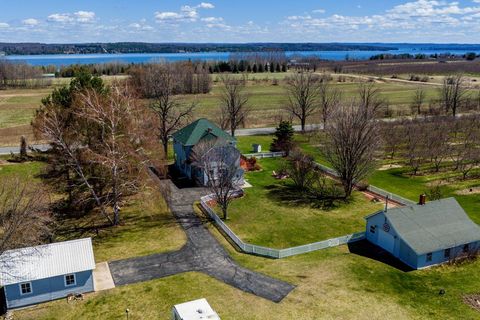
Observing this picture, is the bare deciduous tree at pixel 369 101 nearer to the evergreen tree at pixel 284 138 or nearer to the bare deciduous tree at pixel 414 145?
the bare deciduous tree at pixel 414 145

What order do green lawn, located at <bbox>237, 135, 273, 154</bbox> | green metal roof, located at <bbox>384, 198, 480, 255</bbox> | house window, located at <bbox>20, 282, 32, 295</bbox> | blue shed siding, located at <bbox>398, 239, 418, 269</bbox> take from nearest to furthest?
house window, located at <bbox>20, 282, 32, 295</bbox> < blue shed siding, located at <bbox>398, 239, 418, 269</bbox> < green metal roof, located at <bbox>384, 198, 480, 255</bbox> < green lawn, located at <bbox>237, 135, 273, 154</bbox>

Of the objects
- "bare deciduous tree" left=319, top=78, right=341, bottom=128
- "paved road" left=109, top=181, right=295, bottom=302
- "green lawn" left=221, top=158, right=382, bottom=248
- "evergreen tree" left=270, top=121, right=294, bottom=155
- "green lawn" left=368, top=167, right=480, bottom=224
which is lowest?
"paved road" left=109, top=181, right=295, bottom=302

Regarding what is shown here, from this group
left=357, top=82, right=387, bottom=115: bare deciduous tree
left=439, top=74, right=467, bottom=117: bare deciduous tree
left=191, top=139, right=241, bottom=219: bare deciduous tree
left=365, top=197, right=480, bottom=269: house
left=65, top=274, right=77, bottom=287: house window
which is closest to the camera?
left=65, top=274, right=77, bottom=287: house window

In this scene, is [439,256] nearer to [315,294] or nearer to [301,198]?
[315,294]

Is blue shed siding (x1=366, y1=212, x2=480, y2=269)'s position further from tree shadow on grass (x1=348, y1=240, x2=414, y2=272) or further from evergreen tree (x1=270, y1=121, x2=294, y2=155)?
evergreen tree (x1=270, y1=121, x2=294, y2=155)

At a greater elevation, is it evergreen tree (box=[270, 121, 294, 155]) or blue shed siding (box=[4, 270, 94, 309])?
evergreen tree (box=[270, 121, 294, 155])

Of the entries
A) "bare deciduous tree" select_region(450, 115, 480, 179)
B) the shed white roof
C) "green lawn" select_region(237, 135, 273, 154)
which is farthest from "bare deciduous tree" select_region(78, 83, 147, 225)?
"bare deciduous tree" select_region(450, 115, 480, 179)

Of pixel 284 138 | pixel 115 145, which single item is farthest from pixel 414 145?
pixel 115 145
